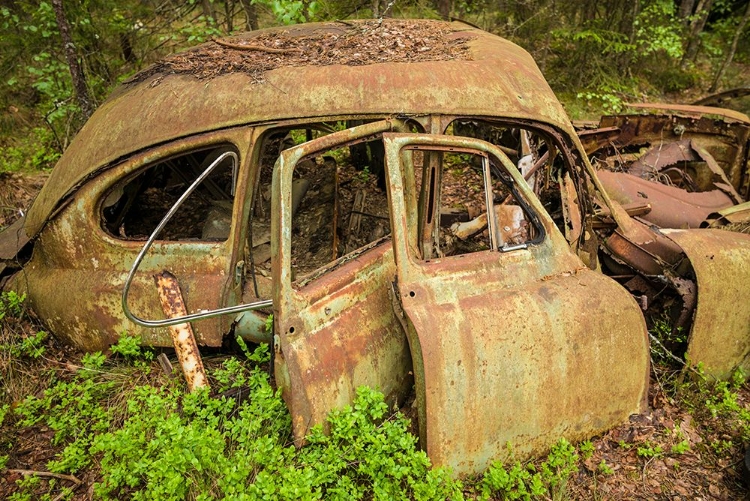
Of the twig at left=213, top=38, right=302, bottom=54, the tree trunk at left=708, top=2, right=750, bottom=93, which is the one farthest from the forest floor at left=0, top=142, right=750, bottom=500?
the tree trunk at left=708, top=2, right=750, bottom=93

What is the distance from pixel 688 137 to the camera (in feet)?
15.2

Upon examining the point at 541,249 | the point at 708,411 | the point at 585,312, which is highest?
the point at 541,249

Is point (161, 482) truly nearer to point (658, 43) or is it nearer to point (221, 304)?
point (221, 304)

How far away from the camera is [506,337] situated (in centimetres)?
206

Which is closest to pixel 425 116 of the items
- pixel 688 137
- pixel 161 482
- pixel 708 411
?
pixel 161 482

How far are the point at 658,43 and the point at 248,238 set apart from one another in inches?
277

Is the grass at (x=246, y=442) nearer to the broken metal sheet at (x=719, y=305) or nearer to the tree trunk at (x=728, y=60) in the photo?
the broken metal sheet at (x=719, y=305)

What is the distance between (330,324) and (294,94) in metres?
1.23

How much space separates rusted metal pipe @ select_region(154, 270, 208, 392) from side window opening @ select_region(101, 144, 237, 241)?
638 mm

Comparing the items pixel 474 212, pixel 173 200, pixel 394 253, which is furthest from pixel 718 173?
pixel 173 200

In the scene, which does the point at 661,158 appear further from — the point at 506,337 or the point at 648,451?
the point at 506,337

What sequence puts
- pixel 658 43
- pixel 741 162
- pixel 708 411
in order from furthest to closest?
pixel 658 43, pixel 741 162, pixel 708 411

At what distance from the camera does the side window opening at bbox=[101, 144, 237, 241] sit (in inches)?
128

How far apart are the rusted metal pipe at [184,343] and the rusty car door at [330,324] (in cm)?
83
